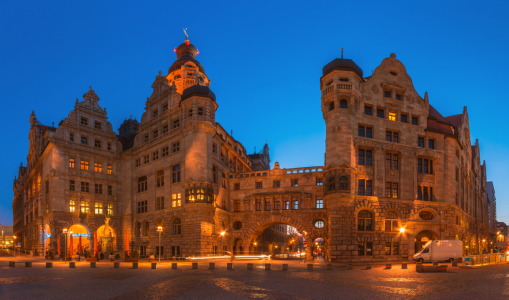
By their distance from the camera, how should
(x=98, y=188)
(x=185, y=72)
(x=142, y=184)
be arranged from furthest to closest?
1. (x=185, y=72)
2. (x=98, y=188)
3. (x=142, y=184)

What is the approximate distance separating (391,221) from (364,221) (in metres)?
3.95

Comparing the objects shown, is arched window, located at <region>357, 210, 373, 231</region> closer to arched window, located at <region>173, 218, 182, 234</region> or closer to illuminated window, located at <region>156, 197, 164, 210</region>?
arched window, located at <region>173, 218, 182, 234</region>

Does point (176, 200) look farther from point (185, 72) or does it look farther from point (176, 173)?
point (185, 72)

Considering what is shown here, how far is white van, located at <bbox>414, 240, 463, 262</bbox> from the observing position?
40344 mm

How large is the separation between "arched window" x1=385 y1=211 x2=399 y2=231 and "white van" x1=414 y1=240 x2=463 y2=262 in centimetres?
607

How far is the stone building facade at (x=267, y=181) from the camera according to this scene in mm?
46938

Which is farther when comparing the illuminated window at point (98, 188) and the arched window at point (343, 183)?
the illuminated window at point (98, 188)

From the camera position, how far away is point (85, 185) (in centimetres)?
6122

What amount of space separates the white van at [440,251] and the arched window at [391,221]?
19.9 feet

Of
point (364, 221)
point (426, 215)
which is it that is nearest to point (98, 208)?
point (364, 221)

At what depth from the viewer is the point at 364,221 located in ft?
153

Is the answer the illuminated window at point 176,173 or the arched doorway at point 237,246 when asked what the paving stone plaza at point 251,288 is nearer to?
the illuminated window at point 176,173

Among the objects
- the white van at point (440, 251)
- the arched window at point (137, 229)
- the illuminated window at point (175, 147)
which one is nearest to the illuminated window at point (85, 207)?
the arched window at point (137, 229)

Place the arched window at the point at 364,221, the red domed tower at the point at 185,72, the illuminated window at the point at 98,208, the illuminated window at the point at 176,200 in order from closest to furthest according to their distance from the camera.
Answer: the arched window at the point at 364,221
the illuminated window at the point at 176,200
the illuminated window at the point at 98,208
the red domed tower at the point at 185,72
